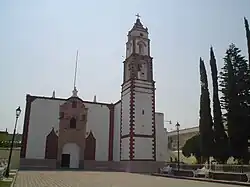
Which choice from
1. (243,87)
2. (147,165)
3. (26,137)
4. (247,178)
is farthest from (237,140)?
(26,137)

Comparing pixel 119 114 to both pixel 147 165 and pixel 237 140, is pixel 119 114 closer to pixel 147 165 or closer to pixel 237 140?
pixel 147 165

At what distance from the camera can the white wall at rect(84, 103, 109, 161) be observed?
36.2 m

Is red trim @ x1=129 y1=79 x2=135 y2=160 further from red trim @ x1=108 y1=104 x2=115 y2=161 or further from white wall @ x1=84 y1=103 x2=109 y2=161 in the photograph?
white wall @ x1=84 y1=103 x2=109 y2=161

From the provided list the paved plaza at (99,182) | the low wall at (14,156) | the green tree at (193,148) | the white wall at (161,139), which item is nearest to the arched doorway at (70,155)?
the low wall at (14,156)

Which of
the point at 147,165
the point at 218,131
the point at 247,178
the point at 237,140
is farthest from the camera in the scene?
the point at 147,165

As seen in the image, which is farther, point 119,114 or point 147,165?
point 119,114

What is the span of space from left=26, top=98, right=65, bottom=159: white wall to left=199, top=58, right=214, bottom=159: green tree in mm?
17578

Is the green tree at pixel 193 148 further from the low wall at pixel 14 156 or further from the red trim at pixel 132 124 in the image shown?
the low wall at pixel 14 156

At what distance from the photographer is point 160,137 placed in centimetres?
3888

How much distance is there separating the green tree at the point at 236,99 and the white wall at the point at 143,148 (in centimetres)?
958

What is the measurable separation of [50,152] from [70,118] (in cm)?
Result: 477

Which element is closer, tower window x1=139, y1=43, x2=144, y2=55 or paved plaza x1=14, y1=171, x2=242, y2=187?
paved plaza x1=14, y1=171, x2=242, y2=187

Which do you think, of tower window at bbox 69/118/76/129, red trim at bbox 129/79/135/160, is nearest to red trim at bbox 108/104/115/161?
tower window at bbox 69/118/76/129

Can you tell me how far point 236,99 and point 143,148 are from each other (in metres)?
11.4
